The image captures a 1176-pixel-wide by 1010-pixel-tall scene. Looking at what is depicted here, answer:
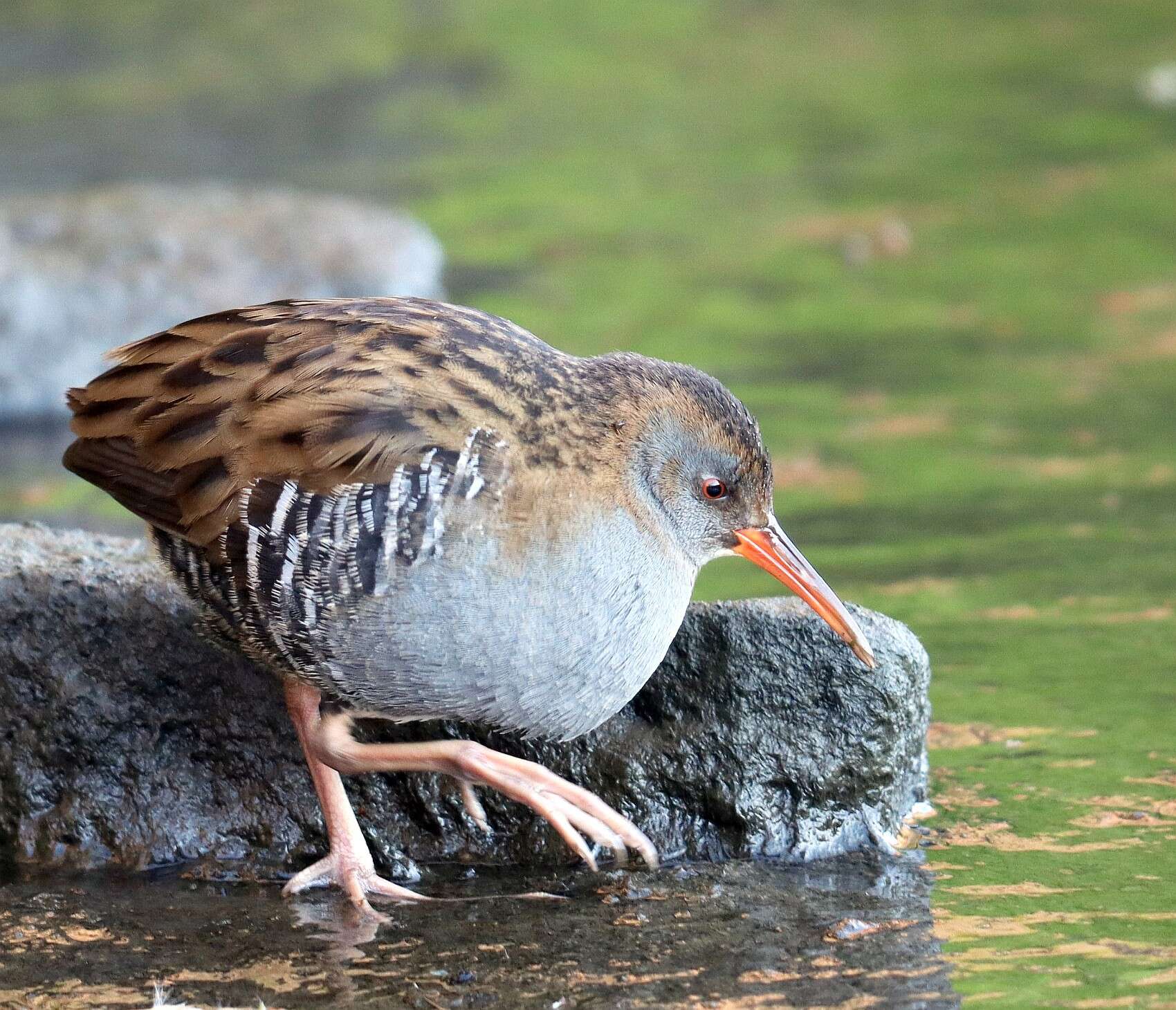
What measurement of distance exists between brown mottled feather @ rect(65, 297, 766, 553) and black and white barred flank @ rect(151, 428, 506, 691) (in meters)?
0.04

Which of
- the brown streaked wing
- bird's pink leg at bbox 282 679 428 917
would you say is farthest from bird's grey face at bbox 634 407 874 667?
bird's pink leg at bbox 282 679 428 917

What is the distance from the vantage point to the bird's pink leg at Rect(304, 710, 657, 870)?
4316 millimetres

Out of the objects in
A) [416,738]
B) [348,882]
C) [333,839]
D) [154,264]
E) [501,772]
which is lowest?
[348,882]

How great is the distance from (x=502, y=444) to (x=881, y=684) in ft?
4.21

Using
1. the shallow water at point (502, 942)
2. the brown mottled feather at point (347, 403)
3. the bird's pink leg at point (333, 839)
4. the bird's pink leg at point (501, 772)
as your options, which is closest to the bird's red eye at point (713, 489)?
the brown mottled feather at point (347, 403)

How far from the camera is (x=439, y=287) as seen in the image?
10.9 m

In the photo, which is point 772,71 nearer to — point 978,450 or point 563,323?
point 563,323

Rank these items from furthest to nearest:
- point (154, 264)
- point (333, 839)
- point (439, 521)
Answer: point (154, 264)
point (333, 839)
point (439, 521)

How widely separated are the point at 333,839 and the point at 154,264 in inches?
238

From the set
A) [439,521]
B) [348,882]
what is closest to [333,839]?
[348,882]

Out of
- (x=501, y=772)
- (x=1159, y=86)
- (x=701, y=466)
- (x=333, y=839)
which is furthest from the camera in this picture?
(x=1159, y=86)

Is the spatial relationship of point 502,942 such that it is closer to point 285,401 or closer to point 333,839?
point 333,839

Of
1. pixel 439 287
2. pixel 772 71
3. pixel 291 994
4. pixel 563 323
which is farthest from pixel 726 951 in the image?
pixel 772 71

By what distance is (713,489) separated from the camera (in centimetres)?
459
